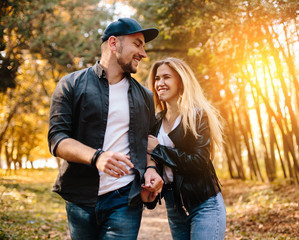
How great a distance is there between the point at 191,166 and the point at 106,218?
0.94 m

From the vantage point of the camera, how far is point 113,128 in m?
2.51

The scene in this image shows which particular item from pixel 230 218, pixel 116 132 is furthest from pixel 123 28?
pixel 230 218

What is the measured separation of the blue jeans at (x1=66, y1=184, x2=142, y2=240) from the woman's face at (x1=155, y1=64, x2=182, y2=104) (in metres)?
1.32

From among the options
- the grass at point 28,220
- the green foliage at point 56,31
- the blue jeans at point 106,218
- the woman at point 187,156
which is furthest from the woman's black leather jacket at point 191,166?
the green foliage at point 56,31

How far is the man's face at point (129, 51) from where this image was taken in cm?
259

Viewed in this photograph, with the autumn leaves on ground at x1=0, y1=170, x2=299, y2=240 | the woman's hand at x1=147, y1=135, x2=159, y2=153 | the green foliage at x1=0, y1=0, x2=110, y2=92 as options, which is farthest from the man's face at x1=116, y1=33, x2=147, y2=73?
the green foliage at x1=0, y1=0, x2=110, y2=92

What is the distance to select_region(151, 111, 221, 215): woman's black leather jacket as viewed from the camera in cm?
289

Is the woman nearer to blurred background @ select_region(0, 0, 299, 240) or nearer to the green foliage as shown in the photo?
blurred background @ select_region(0, 0, 299, 240)

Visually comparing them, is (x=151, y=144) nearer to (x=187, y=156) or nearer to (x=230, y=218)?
(x=187, y=156)

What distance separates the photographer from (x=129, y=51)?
8.52 feet

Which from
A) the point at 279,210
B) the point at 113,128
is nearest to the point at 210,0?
the point at 279,210

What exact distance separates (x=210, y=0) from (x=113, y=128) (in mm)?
6183

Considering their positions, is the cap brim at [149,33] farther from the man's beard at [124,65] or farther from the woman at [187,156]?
the woman at [187,156]

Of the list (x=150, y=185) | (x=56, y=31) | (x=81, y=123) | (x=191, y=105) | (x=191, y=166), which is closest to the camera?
(x=81, y=123)
